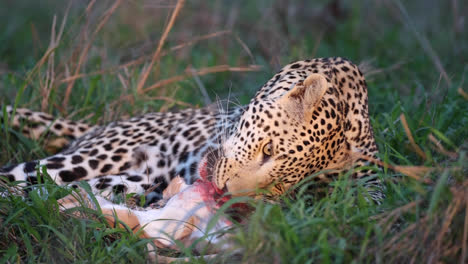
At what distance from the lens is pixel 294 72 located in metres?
4.00

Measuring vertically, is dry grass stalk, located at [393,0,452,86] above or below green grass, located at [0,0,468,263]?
above

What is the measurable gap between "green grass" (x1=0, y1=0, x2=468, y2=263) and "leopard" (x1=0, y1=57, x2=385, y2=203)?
19 cm

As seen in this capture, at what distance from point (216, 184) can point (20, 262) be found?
126 centimetres

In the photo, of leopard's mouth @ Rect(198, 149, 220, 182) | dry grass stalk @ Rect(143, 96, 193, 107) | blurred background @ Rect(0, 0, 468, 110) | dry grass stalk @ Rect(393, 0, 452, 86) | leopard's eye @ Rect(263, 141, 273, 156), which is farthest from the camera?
blurred background @ Rect(0, 0, 468, 110)

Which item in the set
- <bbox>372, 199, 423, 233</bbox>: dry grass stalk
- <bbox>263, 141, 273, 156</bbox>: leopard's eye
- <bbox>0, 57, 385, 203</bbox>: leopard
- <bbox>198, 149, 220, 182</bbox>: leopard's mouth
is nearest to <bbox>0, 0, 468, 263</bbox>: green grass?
<bbox>372, 199, 423, 233</bbox>: dry grass stalk

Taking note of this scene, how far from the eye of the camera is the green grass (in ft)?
9.46

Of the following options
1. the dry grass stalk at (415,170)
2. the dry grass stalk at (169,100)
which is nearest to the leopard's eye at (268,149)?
the dry grass stalk at (415,170)

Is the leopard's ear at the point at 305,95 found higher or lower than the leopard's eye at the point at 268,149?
higher

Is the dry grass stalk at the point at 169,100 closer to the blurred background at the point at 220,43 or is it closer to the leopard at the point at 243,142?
the blurred background at the point at 220,43

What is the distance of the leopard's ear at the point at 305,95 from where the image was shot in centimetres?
347

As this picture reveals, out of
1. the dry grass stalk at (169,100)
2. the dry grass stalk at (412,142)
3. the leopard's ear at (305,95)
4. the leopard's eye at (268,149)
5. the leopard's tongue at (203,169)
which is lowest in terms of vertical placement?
the leopard's tongue at (203,169)

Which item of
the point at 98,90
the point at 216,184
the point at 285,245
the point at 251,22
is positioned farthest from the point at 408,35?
the point at 285,245

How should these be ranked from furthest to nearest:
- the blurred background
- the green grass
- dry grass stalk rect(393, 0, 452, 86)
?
1. the blurred background
2. dry grass stalk rect(393, 0, 452, 86)
3. the green grass

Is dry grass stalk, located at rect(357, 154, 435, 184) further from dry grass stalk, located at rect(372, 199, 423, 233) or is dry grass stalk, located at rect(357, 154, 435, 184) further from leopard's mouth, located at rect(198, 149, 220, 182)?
leopard's mouth, located at rect(198, 149, 220, 182)
